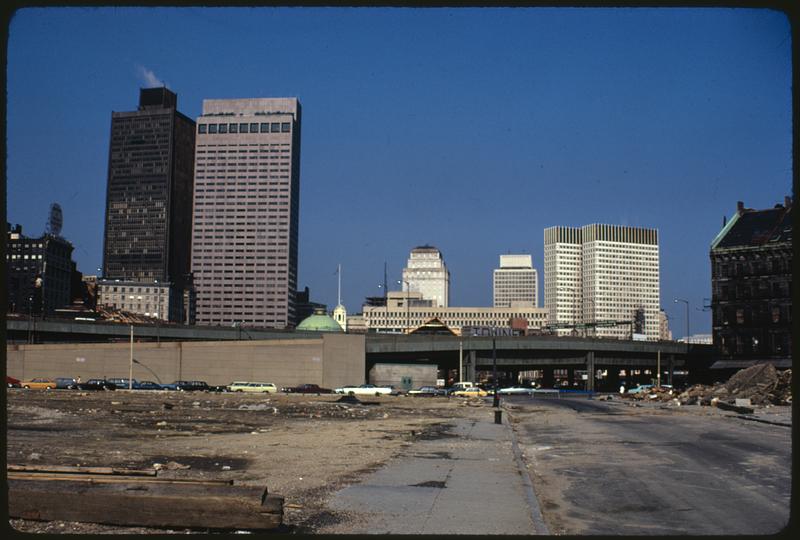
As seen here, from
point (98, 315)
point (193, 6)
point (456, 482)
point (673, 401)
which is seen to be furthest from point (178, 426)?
point (98, 315)

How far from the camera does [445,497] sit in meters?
14.6

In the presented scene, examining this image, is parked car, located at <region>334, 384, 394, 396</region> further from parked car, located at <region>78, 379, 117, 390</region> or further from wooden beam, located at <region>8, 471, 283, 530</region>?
wooden beam, located at <region>8, 471, 283, 530</region>

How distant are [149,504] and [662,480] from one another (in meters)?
12.7

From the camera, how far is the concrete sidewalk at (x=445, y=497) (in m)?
11.8

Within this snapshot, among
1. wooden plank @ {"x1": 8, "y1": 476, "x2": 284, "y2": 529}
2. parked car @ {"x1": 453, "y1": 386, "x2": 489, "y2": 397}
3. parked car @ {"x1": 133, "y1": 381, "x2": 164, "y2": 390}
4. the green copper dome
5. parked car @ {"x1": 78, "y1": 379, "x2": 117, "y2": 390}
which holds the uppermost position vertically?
the green copper dome

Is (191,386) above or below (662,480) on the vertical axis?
below

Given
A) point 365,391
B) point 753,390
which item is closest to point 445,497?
point 753,390

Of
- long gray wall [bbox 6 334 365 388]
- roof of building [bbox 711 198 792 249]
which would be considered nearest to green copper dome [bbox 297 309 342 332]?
long gray wall [bbox 6 334 365 388]

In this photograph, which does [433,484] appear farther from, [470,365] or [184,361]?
[470,365]

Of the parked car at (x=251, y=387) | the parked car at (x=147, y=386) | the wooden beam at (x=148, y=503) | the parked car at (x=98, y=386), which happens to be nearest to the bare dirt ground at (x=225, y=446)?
the wooden beam at (x=148, y=503)

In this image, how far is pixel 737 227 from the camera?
11875 cm

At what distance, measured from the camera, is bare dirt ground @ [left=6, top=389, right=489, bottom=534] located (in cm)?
1566

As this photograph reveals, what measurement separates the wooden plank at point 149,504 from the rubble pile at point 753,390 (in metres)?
57.6

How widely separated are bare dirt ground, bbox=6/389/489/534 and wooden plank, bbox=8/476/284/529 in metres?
0.23
